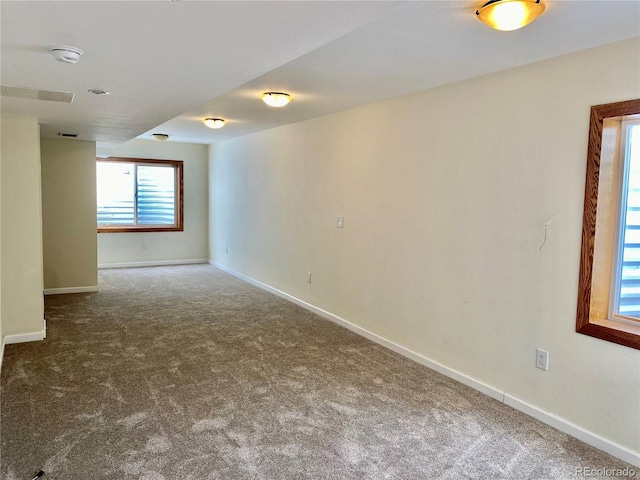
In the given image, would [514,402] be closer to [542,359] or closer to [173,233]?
[542,359]

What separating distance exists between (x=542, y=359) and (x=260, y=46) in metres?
2.39

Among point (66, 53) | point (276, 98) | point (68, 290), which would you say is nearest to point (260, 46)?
point (66, 53)

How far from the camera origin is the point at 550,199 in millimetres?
2686

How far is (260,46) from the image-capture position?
1957 millimetres

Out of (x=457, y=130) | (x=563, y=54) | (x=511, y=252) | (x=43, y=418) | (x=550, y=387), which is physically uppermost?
(x=563, y=54)

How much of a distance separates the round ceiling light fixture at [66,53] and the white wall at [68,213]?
4.27 meters

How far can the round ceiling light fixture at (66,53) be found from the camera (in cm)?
197

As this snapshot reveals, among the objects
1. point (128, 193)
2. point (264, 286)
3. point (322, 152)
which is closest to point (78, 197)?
point (128, 193)

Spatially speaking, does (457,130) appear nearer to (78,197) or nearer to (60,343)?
(60,343)

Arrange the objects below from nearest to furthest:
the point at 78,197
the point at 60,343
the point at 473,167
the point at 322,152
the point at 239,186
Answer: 1. the point at 473,167
2. the point at 60,343
3. the point at 322,152
4. the point at 78,197
5. the point at 239,186

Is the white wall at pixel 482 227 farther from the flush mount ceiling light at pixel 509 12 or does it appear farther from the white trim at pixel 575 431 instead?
the flush mount ceiling light at pixel 509 12

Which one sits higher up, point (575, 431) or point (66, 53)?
point (66, 53)

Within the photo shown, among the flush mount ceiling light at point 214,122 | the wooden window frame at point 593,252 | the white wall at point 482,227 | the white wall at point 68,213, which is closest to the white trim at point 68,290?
the white wall at point 68,213

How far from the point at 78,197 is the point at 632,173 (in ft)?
19.8
